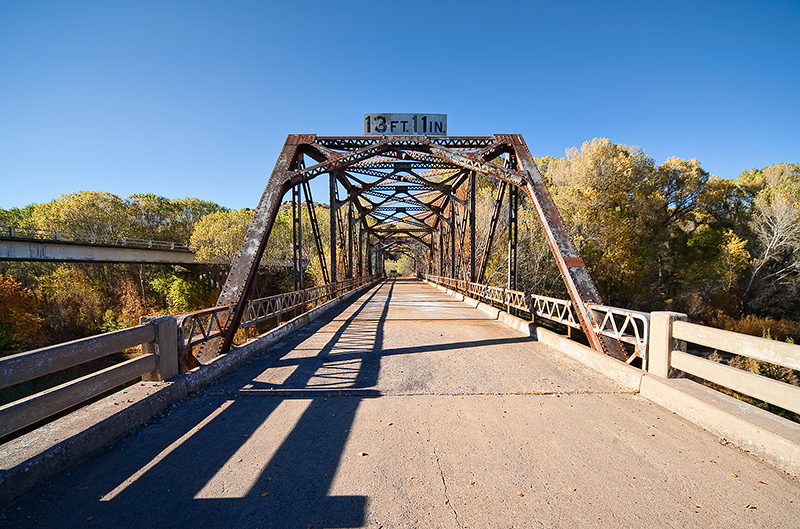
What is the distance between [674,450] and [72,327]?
44.9m

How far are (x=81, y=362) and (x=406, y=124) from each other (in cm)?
1039

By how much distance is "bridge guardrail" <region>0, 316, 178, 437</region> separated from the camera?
2768 mm

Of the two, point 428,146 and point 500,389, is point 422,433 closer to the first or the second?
point 500,389

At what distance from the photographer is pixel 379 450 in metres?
3.26

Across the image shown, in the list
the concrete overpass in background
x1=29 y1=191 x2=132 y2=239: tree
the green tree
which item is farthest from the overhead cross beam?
x1=29 y1=191 x2=132 y2=239: tree

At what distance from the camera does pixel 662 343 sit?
176 inches

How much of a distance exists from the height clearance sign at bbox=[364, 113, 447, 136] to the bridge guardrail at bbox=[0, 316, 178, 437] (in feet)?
29.3

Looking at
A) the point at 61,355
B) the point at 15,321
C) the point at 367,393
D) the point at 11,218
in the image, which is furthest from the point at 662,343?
the point at 11,218

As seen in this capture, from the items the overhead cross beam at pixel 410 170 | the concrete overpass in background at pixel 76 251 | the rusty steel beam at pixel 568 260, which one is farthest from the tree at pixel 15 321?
the rusty steel beam at pixel 568 260

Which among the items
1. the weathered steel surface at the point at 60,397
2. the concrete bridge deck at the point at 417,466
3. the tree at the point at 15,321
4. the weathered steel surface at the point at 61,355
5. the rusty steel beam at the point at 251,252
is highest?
the rusty steel beam at the point at 251,252

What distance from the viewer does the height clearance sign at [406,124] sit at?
37.1 feet

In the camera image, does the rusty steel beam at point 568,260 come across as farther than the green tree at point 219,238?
No

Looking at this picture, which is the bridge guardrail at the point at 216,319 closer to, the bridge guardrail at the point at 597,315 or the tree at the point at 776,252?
the bridge guardrail at the point at 597,315

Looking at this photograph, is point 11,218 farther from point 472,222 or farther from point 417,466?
point 417,466
